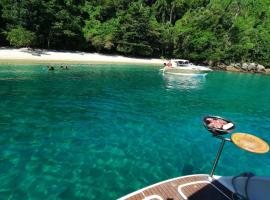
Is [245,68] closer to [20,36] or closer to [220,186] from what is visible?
[20,36]

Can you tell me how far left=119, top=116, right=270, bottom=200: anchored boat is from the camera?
6.32 metres

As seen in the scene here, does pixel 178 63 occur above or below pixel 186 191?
above

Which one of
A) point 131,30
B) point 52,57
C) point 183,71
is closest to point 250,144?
point 183,71

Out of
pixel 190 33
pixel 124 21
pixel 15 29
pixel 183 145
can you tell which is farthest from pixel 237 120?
pixel 190 33

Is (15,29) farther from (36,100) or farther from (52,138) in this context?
(52,138)

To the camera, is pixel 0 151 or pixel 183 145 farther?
pixel 183 145

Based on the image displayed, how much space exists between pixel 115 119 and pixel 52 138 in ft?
16.1

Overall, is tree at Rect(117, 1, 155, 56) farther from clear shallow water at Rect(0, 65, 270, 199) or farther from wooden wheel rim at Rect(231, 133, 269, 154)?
wooden wheel rim at Rect(231, 133, 269, 154)

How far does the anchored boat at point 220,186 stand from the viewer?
249 inches

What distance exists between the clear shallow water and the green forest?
109ft

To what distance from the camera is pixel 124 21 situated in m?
62.8

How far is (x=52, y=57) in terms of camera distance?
4934 cm

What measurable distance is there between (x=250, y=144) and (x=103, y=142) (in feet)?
24.8

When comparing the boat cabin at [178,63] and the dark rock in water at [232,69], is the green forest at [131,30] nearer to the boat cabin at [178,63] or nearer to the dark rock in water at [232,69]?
the dark rock in water at [232,69]
